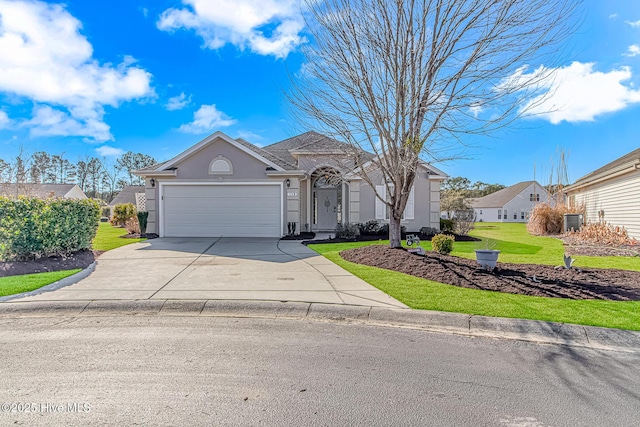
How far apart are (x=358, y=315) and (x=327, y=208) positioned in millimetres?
12906

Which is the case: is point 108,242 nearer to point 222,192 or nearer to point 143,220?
point 143,220

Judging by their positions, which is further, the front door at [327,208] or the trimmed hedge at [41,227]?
the front door at [327,208]

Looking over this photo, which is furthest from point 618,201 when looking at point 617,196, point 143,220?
point 143,220

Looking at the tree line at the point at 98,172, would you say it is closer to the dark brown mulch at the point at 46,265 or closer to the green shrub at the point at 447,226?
the dark brown mulch at the point at 46,265

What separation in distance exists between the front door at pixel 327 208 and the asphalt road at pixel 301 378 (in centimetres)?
1327

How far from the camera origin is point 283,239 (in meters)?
14.3

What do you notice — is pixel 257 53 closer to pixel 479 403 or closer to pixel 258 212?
pixel 258 212

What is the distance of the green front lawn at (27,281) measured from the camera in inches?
231

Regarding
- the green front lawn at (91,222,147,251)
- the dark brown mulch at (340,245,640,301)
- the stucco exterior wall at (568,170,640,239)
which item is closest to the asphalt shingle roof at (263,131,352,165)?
the dark brown mulch at (340,245,640,301)

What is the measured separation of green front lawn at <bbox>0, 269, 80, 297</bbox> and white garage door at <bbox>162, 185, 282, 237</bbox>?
7468 mm

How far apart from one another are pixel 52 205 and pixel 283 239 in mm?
7698

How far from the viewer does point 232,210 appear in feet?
48.9

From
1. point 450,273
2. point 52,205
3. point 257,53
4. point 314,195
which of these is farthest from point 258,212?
point 450,273

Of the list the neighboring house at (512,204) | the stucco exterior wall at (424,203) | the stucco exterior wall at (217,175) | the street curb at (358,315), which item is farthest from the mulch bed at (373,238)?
the neighboring house at (512,204)
